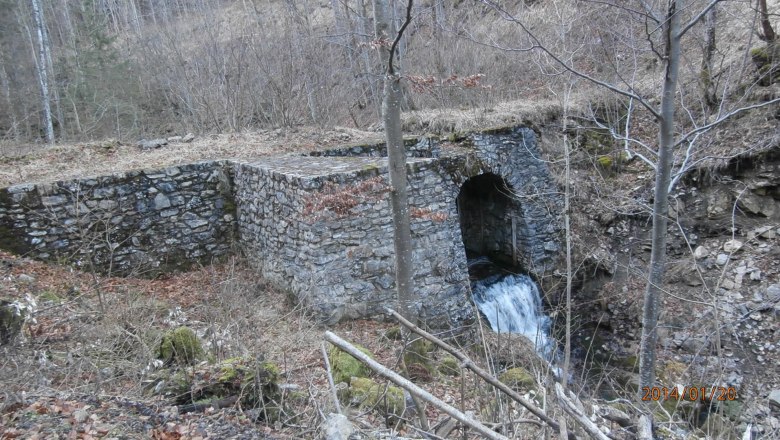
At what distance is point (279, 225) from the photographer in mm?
6762

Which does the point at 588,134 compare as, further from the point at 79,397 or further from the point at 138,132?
the point at 138,132

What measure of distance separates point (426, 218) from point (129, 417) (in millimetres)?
4379

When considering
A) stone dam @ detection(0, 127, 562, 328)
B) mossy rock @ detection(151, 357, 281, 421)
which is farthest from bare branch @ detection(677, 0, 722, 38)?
mossy rock @ detection(151, 357, 281, 421)

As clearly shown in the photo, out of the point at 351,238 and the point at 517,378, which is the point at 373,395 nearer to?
the point at 517,378

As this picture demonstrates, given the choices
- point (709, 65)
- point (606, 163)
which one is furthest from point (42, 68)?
point (709, 65)

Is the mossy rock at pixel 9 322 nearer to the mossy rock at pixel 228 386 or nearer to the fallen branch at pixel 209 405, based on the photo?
the mossy rock at pixel 228 386

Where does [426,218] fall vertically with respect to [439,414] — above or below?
above

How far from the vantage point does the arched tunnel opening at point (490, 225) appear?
406 inches

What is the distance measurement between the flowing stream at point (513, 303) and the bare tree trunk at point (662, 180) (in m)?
4.15

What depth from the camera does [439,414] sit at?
175 inches

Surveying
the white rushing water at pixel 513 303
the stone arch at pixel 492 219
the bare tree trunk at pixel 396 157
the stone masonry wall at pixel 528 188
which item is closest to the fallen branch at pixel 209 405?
the bare tree trunk at pixel 396 157

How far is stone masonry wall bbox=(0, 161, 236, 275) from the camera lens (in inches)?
262

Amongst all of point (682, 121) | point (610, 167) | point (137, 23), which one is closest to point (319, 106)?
point (610, 167)

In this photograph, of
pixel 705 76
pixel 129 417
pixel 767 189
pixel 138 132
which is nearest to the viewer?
pixel 129 417
